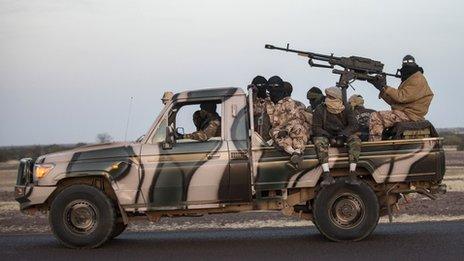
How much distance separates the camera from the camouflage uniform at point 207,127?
1062 centimetres

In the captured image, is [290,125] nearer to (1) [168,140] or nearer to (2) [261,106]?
(2) [261,106]

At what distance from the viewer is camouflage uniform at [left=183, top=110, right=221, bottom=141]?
10.6m

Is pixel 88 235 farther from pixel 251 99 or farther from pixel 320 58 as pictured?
pixel 320 58

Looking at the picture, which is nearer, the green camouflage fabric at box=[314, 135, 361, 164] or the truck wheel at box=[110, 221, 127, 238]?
the green camouflage fabric at box=[314, 135, 361, 164]

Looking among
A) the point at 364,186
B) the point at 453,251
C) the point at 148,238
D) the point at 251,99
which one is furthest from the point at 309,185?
the point at 148,238

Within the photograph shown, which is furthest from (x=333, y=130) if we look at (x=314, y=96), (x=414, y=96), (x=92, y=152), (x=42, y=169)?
(x=42, y=169)

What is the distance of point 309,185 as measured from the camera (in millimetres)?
10555

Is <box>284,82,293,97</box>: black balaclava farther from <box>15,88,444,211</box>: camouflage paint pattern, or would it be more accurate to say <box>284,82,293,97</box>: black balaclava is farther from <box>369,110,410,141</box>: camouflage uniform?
<box>369,110,410,141</box>: camouflage uniform

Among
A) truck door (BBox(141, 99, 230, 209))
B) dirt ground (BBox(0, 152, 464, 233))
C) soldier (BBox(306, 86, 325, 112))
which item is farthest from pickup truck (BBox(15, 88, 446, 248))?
dirt ground (BBox(0, 152, 464, 233))

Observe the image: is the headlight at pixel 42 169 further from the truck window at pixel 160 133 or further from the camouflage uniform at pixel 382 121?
the camouflage uniform at pixel 382 121

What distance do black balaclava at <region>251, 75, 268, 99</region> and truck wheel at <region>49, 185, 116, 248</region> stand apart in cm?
274

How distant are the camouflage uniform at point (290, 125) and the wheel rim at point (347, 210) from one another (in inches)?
35.7

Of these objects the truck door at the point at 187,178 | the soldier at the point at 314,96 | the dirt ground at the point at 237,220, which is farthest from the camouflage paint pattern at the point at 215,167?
the dirt ground at the point at 237,220

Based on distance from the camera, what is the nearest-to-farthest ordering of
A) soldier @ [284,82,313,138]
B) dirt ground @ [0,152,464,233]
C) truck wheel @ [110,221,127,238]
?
truck wheel @ [110,221,127,238] → soldier @ [284,82,313,138] → dirt ground @ [0,152,464,233]
